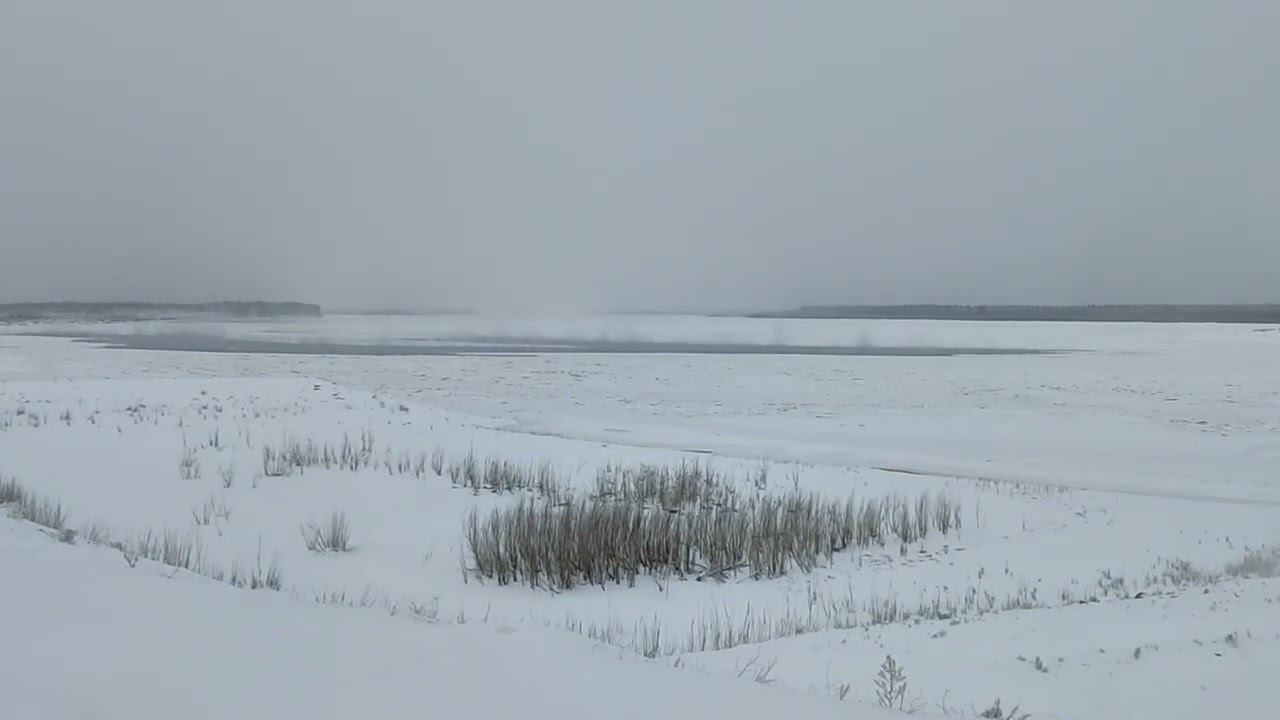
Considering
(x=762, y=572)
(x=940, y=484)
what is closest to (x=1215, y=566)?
(x=762, y=572)

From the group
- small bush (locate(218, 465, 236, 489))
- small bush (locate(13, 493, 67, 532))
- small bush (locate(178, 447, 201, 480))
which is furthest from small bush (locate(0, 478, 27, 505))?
small bush (locate(218, 465, 236, 489))

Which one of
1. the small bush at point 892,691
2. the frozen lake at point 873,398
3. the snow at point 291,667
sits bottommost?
the frozen lake at point 873,398

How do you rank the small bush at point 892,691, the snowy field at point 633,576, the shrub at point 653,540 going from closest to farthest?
1. the snowy field at point 633,576
2. the small bush at point 892,691
3. the shrub at point 653,540

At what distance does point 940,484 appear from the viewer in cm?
1516

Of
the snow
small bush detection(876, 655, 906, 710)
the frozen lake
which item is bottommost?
the frozen lake

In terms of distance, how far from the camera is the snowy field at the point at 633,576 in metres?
4.19

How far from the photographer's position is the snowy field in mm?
4191

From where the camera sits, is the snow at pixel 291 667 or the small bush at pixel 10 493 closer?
the snow at pixel 291 667

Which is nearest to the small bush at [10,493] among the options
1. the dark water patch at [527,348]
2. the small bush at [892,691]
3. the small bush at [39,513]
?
the small bush at [39,513]

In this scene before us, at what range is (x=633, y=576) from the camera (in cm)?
939

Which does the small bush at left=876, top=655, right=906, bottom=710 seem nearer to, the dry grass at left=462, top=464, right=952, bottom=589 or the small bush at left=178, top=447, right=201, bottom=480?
the dry grass at left=462, top=464, right=952, bottom=589

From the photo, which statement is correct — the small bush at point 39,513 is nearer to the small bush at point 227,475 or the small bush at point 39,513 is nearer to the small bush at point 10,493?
the small bush at point 10,493

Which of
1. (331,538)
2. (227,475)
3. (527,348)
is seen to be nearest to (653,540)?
(331,538)

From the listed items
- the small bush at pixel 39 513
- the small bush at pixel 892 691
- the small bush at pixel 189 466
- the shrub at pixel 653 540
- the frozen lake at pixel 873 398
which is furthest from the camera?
the frozen lake at pixel 873 398
